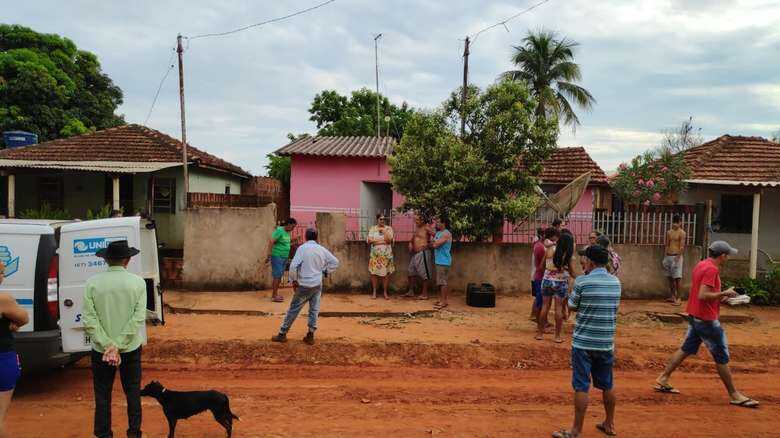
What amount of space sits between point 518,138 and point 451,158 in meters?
1.61

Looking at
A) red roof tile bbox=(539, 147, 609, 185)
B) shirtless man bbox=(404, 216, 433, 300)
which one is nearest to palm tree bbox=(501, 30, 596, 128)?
red roof tile bbox=(539, 147, 609, 185)

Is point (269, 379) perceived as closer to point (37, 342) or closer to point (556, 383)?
point (37, 342)

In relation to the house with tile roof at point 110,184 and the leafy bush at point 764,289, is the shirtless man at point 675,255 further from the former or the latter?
the house with tile roof at point 110,184

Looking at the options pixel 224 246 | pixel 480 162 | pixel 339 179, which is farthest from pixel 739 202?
pixel 224 246

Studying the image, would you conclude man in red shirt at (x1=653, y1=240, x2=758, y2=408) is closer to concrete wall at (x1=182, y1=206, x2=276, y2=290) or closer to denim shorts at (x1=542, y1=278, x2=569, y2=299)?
denim shorts at (x1=542, y1=278, x2=569, y2=299)

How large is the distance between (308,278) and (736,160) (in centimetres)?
1433

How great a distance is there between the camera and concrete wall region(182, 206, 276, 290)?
11359mm

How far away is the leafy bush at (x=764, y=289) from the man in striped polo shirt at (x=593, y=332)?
8858 millimetres

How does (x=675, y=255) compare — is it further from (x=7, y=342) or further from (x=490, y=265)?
(x=7, y=342)

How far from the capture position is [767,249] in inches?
602

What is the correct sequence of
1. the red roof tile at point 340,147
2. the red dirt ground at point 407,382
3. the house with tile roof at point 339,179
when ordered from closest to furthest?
the red dirt ground at point 407,382, the red roof tile at point 340,147, the house with tile roof at point 339,179

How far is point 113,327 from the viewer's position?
424cm

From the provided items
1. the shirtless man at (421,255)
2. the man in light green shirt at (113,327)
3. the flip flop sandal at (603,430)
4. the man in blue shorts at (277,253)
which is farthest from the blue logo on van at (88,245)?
the shirtless man at (421,255)

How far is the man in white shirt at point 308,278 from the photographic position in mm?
7516
